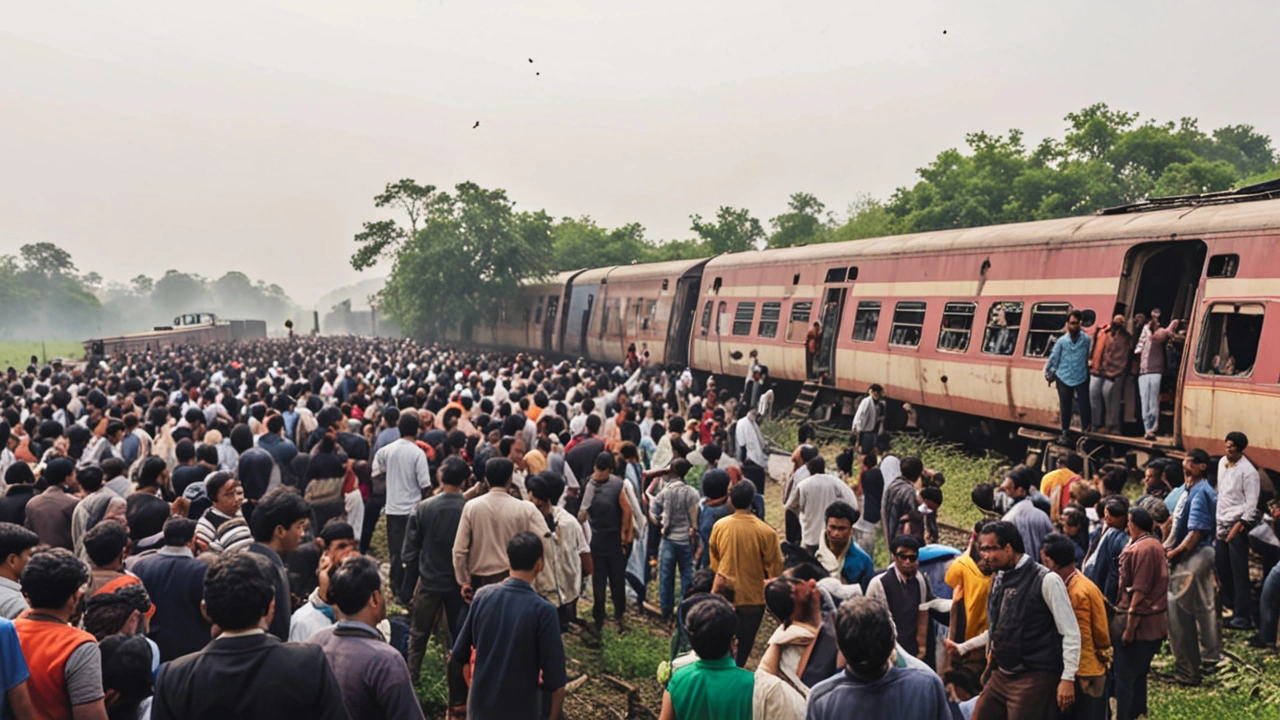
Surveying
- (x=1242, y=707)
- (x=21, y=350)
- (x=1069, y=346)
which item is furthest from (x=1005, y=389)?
(x=21, y=350)

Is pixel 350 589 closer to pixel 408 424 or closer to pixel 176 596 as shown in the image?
pixel 176 596

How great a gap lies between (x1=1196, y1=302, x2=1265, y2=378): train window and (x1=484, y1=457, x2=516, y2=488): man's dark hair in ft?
26.0

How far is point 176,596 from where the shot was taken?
4.80 m

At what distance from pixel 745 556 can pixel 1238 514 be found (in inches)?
175

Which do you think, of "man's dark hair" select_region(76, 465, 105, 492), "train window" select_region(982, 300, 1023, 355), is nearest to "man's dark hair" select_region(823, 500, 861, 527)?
"man's dark hair" select_region(76, 465, 105, 492)

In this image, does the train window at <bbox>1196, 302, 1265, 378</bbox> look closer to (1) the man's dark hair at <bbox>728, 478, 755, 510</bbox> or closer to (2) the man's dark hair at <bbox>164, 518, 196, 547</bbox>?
(1) the man's dark hair at <bbox>728, 478, 755, 510</bbox>

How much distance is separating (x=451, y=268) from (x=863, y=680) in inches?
1393

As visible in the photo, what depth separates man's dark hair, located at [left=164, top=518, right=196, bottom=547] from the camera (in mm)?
4848

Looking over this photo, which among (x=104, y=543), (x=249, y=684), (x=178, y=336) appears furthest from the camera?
(x=178, y=336)

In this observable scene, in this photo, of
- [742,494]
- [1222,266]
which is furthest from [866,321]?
[742,494]

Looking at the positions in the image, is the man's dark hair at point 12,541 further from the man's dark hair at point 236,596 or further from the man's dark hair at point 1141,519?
the man's dark hair at point 1141,519

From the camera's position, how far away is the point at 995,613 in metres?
5.05

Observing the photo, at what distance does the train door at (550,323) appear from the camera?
1271 inches

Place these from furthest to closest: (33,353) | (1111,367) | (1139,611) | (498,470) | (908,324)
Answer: (33,353) < (908,324) < (1111,367) < (498,470) < (1139,611)
